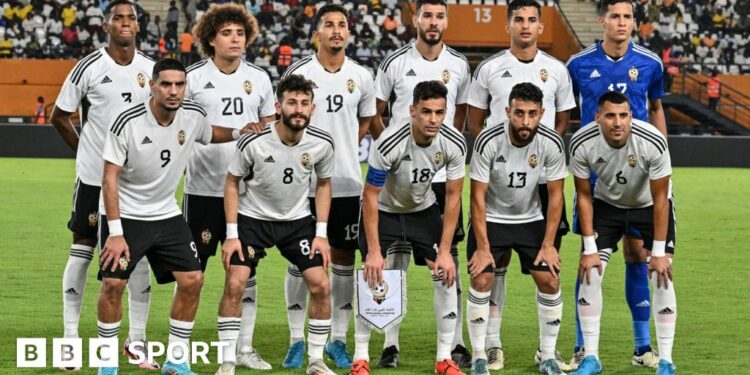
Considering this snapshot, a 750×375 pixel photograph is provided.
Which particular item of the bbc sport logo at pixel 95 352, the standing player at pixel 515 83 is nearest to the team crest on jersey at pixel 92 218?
the bbc sport logo at pixel 95 352

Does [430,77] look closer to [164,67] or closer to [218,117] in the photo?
[218,117]

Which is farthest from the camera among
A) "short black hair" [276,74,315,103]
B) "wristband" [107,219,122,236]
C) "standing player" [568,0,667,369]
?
"standing player" [568,0,667,369]

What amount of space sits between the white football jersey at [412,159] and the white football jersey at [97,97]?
1.74m

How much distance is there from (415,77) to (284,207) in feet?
4.87

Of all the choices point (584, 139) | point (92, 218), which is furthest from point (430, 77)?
point (92, 218)

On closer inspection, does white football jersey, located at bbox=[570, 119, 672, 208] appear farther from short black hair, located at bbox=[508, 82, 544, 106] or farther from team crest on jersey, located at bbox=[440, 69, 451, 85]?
team crest on jersey, located at bbox=[440, 69, 451, 85]

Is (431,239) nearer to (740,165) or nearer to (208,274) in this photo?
(208,274)

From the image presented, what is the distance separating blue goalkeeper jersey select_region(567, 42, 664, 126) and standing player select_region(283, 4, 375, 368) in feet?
4.93

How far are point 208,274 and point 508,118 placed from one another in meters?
5.60

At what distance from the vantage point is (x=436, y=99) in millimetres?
8062

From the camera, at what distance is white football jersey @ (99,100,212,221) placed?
306 inches

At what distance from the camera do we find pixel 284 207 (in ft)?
26.9

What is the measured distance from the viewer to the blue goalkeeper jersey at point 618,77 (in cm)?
898

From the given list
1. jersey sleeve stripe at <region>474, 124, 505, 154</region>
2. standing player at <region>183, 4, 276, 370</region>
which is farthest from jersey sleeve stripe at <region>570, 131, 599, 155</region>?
standing player at <region>183, 4, 276, 370</region>
